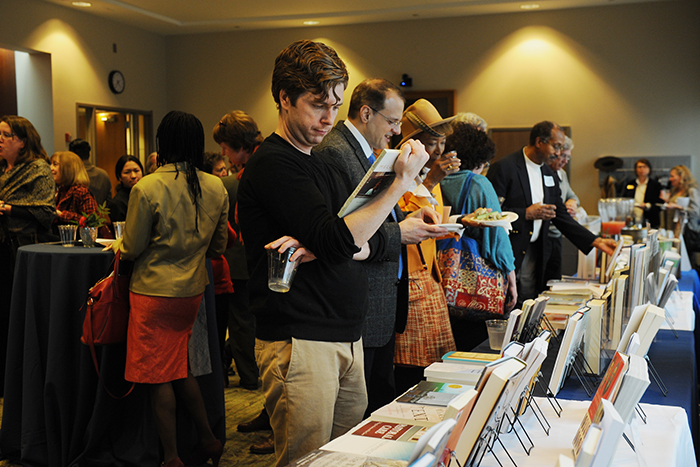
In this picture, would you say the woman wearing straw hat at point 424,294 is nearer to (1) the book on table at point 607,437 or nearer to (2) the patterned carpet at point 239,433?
(2) the patterned carpet at point 239,433

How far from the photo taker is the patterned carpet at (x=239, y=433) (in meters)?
2.87

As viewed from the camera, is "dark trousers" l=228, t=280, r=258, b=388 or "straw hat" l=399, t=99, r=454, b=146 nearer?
"straw hat" l=399, t=99, r=454, b=146

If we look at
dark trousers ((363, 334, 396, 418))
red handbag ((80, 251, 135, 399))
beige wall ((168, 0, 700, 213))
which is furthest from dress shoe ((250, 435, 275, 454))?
beige wall ((168, 0, 700, 213))

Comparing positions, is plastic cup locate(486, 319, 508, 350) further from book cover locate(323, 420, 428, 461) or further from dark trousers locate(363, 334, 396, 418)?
book cover locate(323, 420, 428, 461)

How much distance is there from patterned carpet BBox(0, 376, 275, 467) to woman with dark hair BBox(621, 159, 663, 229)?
6286 mm

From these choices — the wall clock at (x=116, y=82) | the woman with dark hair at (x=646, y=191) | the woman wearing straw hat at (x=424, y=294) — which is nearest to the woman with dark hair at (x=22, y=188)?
the woman wearing straw hat at (x=424, y=294)

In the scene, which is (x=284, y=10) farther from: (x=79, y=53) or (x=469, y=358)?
(x=469, y=358)

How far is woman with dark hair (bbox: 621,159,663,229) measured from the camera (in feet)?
27.0

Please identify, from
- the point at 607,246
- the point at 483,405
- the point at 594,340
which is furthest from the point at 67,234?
the point at 607,246

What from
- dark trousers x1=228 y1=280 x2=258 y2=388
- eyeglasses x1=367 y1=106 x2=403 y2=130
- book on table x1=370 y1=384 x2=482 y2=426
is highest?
eyeglasses x1=367 y1=106 x2=403 y2=130

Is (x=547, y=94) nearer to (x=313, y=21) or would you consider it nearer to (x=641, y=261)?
(x=313, y=21)

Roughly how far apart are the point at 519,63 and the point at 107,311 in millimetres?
8071

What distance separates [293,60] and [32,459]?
2180 mm

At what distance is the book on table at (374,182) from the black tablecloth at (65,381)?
5.31 ft
